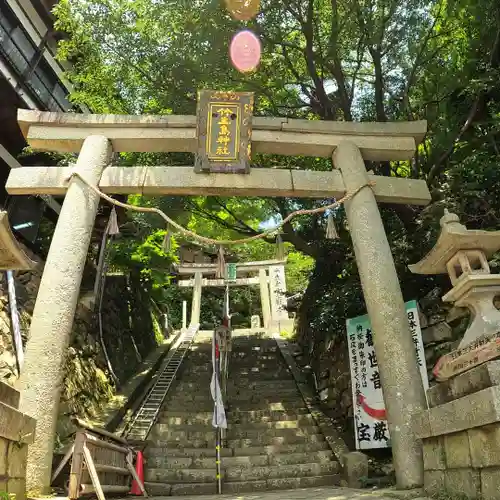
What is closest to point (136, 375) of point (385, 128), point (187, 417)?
point (187, 417)

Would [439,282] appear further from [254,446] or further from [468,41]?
[468,41]

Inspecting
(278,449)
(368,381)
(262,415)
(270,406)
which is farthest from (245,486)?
(270,406)

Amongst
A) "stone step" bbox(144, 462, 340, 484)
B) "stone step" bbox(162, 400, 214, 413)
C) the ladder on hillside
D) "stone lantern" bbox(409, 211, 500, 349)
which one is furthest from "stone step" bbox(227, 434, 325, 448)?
"stone lantern" bbox(409, 211, 500, 349)

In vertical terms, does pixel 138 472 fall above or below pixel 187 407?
below

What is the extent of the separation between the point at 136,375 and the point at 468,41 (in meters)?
11.1

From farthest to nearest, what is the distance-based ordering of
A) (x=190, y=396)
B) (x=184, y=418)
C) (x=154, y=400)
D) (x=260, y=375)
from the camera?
(x=260, y=375)
(x=190, y=396)
(x=154, y=400)
(x=184, y=418)

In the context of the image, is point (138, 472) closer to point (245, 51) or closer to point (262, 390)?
point (262, 390)

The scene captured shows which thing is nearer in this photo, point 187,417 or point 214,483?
point 214,483

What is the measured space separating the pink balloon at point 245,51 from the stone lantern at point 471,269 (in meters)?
5.82

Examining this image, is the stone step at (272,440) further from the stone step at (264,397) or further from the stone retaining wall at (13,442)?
the stone retaining wall at (13,442)

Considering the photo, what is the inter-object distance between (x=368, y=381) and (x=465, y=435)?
4.16m

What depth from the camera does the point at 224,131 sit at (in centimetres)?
746

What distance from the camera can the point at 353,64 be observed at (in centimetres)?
1150

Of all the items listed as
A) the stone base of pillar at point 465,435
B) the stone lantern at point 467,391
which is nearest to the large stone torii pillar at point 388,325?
the stone lantern at point 467,391
